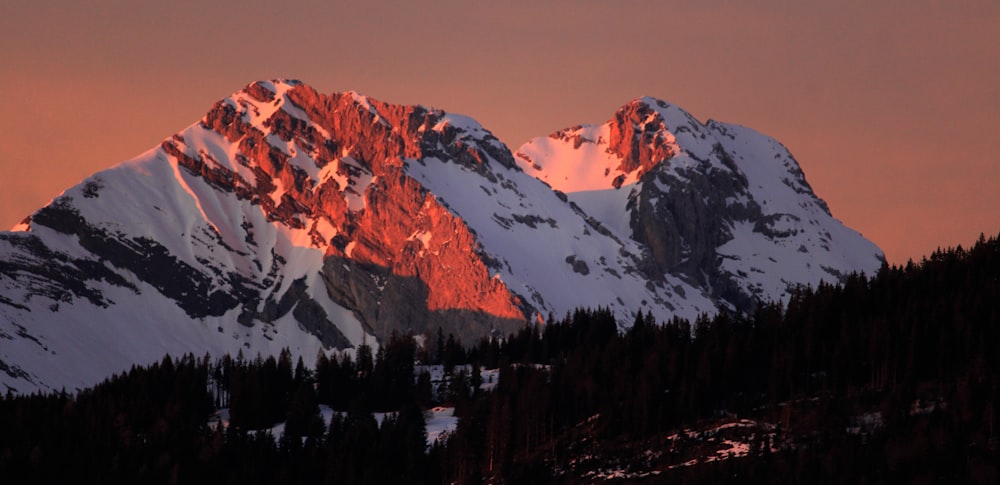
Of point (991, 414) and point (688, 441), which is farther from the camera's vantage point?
point (688, 441)

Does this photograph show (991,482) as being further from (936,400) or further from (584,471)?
(584,471)

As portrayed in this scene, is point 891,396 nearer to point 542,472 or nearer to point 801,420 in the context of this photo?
point 801,420

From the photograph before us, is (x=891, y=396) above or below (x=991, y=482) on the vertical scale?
above

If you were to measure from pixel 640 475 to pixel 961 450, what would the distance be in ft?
116

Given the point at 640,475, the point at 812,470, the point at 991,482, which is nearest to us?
the point at 991,482

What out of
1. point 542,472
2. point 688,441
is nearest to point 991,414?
point 688,441

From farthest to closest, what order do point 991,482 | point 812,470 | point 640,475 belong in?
point 640,475 → point 812,470 → point 991,482

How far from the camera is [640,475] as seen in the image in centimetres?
18812

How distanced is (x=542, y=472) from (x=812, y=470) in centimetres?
3678

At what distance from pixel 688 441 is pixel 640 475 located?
12.0 m

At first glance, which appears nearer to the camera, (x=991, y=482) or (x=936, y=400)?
(x=991, y=482)

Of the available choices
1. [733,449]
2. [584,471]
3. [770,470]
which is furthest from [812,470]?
[584,471]

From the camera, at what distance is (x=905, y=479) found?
550 feet

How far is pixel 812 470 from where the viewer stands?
173m
